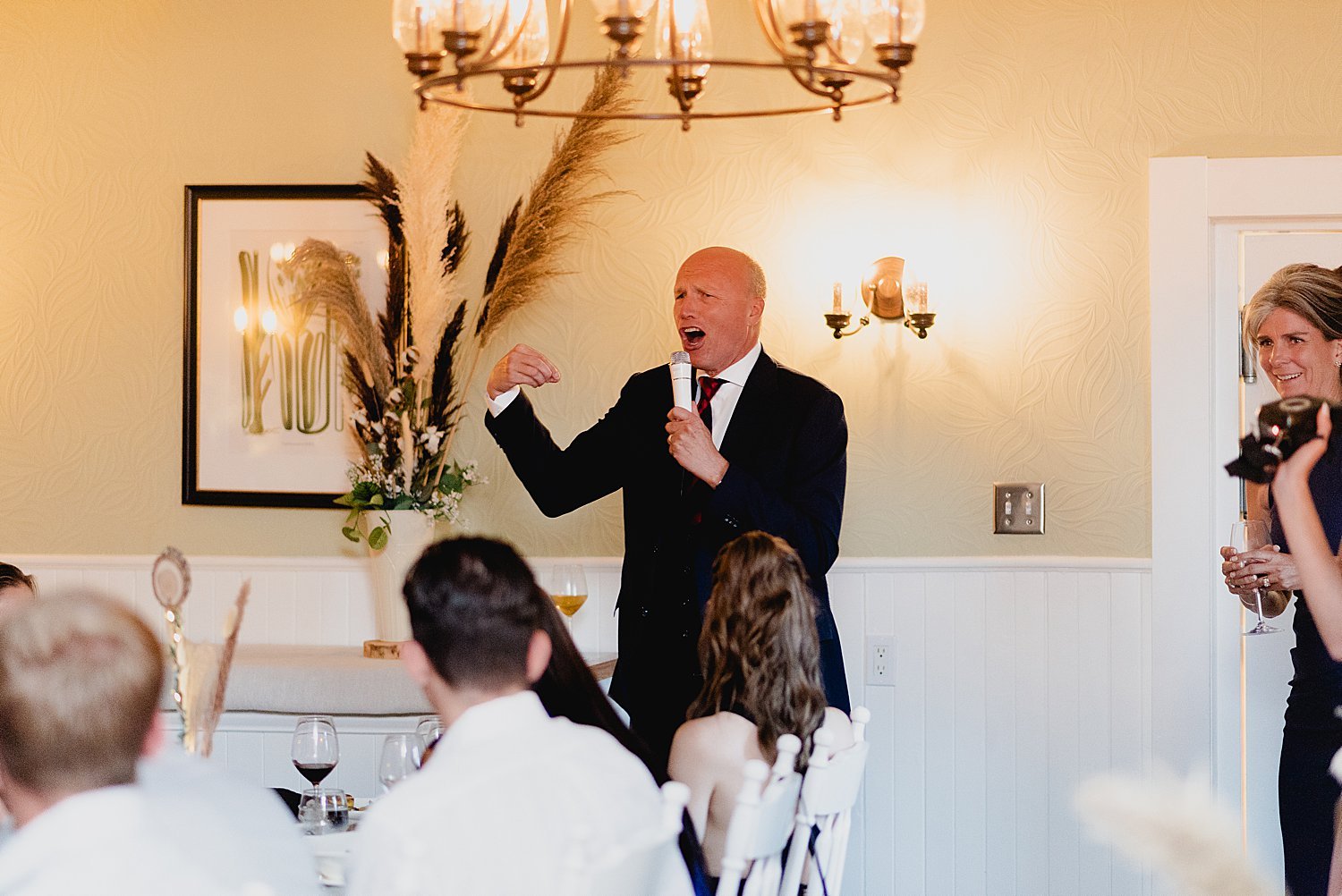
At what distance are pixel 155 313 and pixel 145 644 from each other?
2.77m

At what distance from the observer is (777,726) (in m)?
2.29

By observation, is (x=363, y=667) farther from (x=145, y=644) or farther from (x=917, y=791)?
(x=145, y=644)

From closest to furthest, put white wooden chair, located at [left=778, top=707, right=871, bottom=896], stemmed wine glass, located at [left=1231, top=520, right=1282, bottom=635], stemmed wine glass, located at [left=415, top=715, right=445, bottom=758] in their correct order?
white wooden chair, located at [left=778, top=707, right=871, bottom=896] < stemmed wine glass, located at [left=415, top=715, right=445, bottom=758] < stemmed wine glass, located at [left=1231, top=520, right=1282, bottom=635]

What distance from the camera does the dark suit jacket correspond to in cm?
306

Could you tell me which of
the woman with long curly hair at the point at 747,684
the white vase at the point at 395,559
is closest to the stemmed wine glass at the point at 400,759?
the woman with long curly hair at the point at 747,684

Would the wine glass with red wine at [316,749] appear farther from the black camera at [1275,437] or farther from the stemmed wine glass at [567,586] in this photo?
the black camera at [1275,437]

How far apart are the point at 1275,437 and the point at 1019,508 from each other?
1388 millimetres

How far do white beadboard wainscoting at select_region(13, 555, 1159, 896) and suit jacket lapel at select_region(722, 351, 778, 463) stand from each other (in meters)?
0.60

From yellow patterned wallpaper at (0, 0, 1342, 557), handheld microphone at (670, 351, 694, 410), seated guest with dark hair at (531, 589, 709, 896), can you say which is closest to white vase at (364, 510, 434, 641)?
yellow patterned wallpaper at (0, 0, 1342, 557)

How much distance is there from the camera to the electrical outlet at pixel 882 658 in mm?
3609

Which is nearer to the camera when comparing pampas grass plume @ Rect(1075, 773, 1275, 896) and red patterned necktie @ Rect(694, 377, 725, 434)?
pampas grass plume @ Rect(1075, 773, 1275, 896)

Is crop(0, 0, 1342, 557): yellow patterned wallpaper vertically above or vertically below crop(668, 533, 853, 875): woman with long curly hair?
above

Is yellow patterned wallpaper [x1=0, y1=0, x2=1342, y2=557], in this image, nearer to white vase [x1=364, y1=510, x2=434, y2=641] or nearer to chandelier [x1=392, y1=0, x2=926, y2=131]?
white vase [x1=364, y1=510, x2=434, y2=641]

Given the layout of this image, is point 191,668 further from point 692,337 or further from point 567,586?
point 692,337
